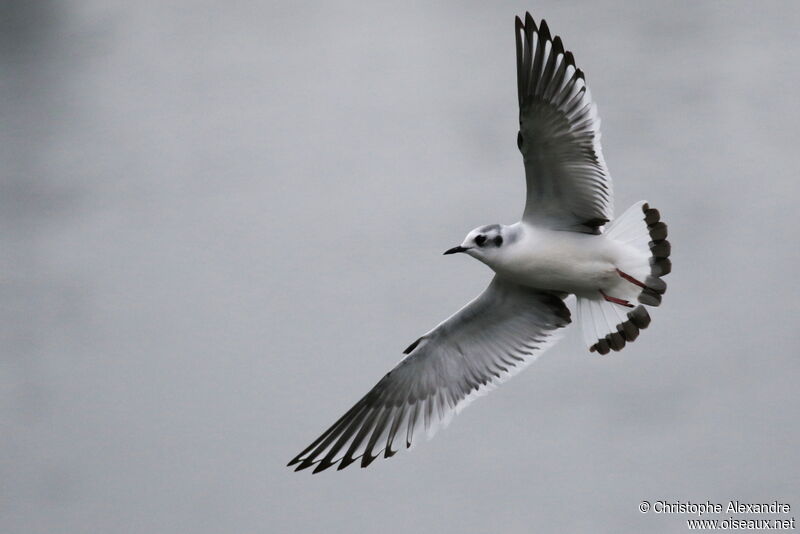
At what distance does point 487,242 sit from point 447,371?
0.61m

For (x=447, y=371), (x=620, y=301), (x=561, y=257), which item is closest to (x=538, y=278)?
(x=561, y=257)

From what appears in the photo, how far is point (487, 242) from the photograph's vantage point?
4.61 m

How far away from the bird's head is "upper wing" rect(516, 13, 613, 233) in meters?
0.20

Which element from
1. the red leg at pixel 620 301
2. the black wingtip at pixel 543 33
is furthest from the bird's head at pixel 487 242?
the black wingtip at pixel 543 33

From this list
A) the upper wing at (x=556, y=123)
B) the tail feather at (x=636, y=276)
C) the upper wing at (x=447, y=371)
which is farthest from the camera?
the upper wing at (x=447, y=371)

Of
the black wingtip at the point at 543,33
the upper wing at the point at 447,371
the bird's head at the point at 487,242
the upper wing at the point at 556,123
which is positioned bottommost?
the upper wing at the point at 447,371

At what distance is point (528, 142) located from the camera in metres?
4.45

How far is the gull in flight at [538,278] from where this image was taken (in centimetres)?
442

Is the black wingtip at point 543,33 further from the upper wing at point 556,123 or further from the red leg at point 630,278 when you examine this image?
the red leg at point 630,278

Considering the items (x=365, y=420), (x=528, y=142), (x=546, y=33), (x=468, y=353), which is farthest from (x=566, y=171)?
(x=365, y=420)

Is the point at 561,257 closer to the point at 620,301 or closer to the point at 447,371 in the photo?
the point at 620,301

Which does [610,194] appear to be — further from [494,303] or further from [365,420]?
[365,420]

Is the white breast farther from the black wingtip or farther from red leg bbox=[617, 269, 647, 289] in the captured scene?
the black wingtip

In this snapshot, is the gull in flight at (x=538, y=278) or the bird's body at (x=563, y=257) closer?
the gull in flight at (x=538, y=278)
